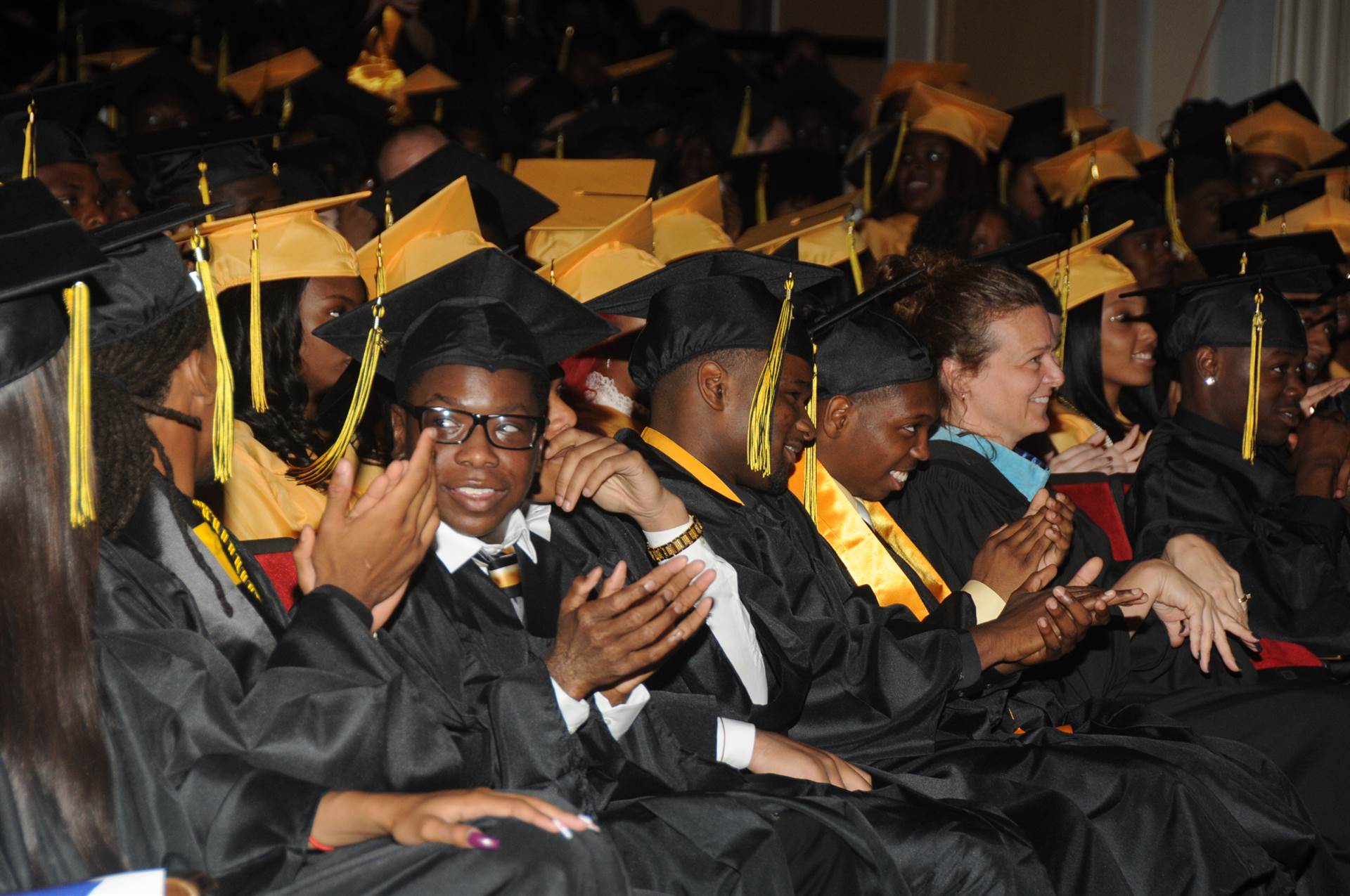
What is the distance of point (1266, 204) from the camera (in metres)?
6.24

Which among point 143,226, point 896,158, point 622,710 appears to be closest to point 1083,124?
point 896,158

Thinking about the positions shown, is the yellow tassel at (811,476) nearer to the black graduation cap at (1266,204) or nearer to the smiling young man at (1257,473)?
the smiling young man at (1257,473)

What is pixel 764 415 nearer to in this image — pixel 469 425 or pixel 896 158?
pixel 469 425

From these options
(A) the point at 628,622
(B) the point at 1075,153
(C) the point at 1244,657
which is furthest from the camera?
(B) the point at 1075,153

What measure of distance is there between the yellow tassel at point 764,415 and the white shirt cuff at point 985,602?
2.17ft

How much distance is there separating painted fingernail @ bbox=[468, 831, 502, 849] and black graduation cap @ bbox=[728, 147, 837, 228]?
552 cm

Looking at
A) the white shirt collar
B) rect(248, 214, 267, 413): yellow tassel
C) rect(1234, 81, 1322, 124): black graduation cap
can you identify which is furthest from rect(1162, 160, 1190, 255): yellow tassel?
→ rect(248, 214, 267, 413): yellow tassel

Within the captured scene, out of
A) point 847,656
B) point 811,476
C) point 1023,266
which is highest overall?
point 1023,266

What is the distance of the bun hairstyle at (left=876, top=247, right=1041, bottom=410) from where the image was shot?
13.4ft

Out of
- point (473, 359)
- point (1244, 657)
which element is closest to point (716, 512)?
point (473, 359)

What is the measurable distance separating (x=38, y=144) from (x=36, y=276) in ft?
9.77

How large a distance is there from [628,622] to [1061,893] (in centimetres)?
113

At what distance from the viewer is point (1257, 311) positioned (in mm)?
4449

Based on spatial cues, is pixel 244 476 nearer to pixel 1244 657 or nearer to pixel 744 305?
pixel 744 305
